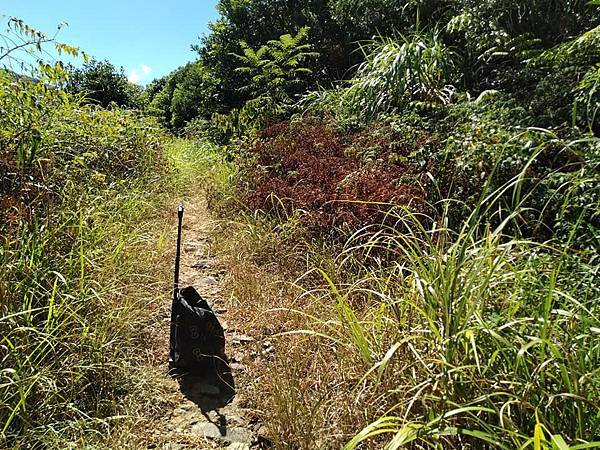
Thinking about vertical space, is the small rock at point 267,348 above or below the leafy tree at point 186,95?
below

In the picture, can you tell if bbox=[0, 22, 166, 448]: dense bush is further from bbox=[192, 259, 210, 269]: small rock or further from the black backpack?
bbox=[192, 259, 210, 269]: small rock

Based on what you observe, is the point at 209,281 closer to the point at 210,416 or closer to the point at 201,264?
the point at 201,264

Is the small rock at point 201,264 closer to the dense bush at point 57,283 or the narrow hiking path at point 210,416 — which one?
the dense bush at point 57,283

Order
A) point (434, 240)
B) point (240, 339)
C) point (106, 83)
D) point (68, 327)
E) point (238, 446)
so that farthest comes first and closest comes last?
point (106, 83) → point (434, 240) → point (240, 339) → point (68, 327) → point (238, 446)

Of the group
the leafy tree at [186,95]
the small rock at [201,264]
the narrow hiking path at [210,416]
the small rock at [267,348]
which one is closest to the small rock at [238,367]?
the narrow hiking path at [210,416]

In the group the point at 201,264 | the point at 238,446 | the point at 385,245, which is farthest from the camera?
the point at 201,264

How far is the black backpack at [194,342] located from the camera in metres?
2.22

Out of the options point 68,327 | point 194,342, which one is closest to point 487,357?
point 194,342

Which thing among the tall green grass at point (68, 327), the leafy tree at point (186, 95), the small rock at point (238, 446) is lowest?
the small rock at point (238, 446)

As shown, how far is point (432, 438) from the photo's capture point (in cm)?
140

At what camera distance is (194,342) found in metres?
2.23

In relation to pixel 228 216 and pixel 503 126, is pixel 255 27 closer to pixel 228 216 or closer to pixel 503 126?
pixel 228 216

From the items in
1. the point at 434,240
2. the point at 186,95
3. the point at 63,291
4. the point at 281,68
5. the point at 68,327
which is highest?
the point at 186,95

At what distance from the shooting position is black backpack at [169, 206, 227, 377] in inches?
87.4
